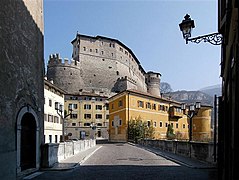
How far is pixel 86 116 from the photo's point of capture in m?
68.3

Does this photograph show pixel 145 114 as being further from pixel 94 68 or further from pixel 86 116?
pixel 94 68

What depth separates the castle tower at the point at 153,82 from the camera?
96875 millimetres

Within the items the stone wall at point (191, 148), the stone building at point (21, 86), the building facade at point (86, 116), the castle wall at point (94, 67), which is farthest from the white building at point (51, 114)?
the castle wall at point (94, 67)

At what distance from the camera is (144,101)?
46750 mm

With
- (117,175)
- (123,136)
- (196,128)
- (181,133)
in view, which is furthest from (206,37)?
(196,128)

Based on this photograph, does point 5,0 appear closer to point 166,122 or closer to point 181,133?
point 166,122

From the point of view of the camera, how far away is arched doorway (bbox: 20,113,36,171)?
11398mm

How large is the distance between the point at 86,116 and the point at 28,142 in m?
56.8

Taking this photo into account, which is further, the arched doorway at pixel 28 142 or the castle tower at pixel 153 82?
the castle tower at pixel 153 82

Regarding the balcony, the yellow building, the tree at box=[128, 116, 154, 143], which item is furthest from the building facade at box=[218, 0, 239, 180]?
the balcony

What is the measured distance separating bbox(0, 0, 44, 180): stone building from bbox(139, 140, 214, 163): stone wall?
25.9ft

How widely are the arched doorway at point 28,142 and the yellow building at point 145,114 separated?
3108cm

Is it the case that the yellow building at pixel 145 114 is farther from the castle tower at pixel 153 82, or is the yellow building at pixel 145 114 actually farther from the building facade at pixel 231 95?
the castle tower at pixel 153 82

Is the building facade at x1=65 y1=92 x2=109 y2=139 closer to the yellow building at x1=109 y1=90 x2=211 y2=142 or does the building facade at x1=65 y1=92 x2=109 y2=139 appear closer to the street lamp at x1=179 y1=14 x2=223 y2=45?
the yellow building at x1=109 y1=90 x2=211 y2=142
